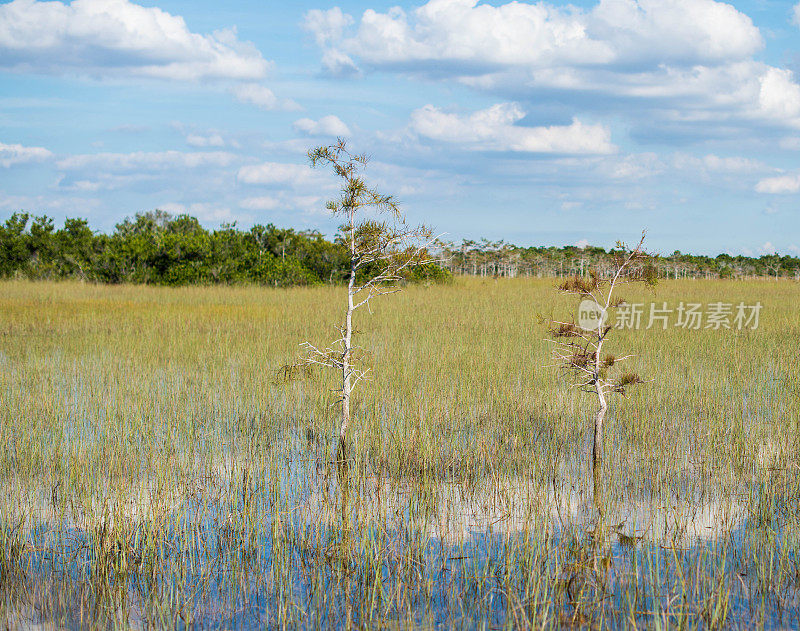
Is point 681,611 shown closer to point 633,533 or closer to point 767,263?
point 633,533

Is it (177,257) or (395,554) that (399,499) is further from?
(177,257)

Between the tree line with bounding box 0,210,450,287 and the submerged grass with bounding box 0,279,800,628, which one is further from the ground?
the tree line with bounding box 0,210,450,287

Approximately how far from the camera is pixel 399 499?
14.9 feet

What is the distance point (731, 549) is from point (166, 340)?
10.0 metres

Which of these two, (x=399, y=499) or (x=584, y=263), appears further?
(x=584, y=263)


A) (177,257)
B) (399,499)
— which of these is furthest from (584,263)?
(399,499)

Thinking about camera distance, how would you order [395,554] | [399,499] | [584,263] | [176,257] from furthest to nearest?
[584,263]
[176,257]
[399,499]
[395,554]

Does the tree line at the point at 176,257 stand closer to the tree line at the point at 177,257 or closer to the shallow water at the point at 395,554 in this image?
the tree line at the point at 177,257

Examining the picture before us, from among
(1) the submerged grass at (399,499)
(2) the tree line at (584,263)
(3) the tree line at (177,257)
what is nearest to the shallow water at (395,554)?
A: (1) the submerged grass at (399,499)

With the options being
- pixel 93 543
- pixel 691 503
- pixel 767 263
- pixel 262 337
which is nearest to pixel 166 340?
pixel 262 337

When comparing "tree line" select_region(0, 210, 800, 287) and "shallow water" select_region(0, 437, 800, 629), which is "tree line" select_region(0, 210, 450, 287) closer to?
"tree line" select_region(0, 210, 800, 287)

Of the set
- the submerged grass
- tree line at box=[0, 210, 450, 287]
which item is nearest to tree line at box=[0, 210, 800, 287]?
tree line at box=[0, 210, 450, 287]

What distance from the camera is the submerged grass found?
3.30 metres

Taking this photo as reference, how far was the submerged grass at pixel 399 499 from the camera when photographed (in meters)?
3.30
